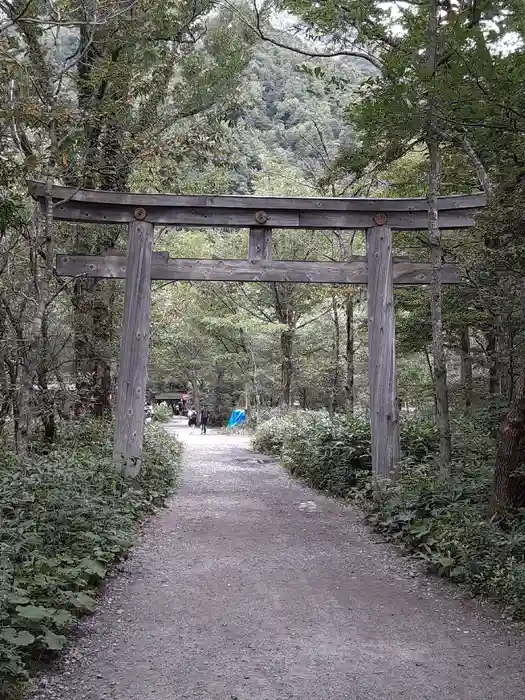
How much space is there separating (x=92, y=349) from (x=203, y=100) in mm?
5287

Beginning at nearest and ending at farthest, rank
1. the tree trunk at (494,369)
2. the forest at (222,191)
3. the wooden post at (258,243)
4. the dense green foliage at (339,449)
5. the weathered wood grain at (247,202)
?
the forest at (222,191) → the tree trunk at (494,369) → the weathered wood grain at (247,202) → the wooden post at (258,243) → the dense green foliage at (339,449)

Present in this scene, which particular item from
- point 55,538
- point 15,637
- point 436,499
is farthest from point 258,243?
point 15,637

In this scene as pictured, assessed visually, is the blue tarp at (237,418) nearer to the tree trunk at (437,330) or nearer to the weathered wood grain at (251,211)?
the weathered wood grain at (251,211)

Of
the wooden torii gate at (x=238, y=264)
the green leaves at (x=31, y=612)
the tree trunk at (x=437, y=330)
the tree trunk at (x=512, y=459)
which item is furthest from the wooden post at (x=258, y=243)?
the green leaves at (x=31, y=612)

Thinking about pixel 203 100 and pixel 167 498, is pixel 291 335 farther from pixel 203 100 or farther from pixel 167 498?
pixel 167 498

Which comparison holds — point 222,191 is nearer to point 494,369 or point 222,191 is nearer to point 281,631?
point 494,369

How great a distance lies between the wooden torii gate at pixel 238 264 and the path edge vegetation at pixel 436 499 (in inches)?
36.9

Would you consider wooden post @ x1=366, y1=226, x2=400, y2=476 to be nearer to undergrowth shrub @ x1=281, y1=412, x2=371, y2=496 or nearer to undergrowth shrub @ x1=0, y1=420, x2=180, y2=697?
undergrowth shrub @ x1=281, y1=412, x2=371, y2=496

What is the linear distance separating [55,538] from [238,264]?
501cm

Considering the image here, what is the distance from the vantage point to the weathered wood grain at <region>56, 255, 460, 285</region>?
29.3 ft

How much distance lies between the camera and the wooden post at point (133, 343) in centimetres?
895

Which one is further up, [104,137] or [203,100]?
[203,100]

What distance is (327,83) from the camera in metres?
9.76

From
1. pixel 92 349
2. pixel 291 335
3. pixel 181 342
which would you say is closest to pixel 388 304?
pixel 92 349
